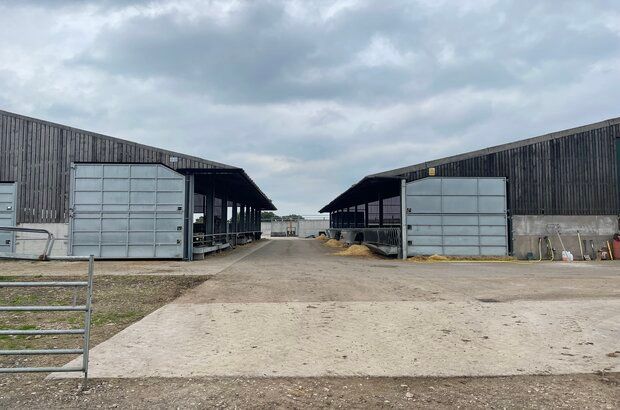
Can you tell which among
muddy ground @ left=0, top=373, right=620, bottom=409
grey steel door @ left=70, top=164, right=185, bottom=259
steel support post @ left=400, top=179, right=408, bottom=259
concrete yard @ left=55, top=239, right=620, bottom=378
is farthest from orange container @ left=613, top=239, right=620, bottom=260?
grey steel door @ left=70, top=164, right=185, bottom=259

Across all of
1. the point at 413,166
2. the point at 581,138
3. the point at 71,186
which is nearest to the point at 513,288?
the point at 413,166

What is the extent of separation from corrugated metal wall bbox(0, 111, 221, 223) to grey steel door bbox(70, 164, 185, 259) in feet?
1.64

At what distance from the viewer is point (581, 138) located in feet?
72.1

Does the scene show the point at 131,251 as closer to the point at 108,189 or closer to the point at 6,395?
the point at 108,189

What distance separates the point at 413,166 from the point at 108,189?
14299 millimetres

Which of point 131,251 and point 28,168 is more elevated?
point 28,168

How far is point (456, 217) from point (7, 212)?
828 inches

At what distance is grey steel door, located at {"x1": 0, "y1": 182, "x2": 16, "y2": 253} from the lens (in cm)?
1977

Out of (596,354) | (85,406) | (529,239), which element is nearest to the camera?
(85,406)

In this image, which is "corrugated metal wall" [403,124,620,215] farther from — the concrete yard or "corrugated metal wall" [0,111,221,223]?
"corrugated metal wall" [0,111,221,223]

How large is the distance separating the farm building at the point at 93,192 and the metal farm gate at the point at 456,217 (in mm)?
9214

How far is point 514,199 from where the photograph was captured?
847 inches

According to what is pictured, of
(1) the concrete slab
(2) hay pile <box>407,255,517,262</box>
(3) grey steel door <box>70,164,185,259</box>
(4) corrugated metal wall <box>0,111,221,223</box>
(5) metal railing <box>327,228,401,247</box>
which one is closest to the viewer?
(1) the concrete slab

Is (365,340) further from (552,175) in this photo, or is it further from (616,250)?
(616,250)
